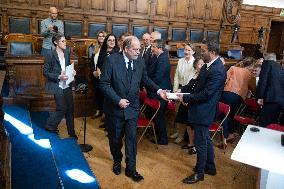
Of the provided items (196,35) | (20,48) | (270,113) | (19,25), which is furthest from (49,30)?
(196,35)

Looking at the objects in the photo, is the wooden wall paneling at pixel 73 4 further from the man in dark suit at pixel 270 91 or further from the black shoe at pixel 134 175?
the black shoe at pixel 134 175

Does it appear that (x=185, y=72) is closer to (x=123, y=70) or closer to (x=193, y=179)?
(x=123, y=70)

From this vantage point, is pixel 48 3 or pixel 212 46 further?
pixel 48 3

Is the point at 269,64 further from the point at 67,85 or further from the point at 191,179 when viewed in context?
the point at 67,85

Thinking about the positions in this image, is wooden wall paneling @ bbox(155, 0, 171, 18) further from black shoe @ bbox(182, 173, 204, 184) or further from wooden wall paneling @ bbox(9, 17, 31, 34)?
black shoe @ bbox(182, 173, 204, 184)

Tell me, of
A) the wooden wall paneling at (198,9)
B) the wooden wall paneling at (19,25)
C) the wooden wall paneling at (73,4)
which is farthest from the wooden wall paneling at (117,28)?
the wooden wall paneling at (198,9)

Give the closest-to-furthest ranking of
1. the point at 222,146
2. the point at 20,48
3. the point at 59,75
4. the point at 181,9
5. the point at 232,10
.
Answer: the point at 59,75
the point at 222,146
the point at 20,48
the point at 181,9
the point at 232,10

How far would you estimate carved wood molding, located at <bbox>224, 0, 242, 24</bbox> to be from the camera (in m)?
10.3

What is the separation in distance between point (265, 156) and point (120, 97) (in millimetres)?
1453

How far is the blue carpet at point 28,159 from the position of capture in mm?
2824

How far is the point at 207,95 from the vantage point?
9.99 ft

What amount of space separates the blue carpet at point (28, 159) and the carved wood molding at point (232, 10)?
8200 millimetres

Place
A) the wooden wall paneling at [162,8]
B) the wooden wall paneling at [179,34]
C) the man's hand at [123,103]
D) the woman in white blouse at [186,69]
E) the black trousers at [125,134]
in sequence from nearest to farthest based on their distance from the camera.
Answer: the man's hand at [123,103], the black trousers at [125,134], the woman in white blouse at [186,69], the wooden wall paneling at [162,8], the wooden wall paneling at [179,34]

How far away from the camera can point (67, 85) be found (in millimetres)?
3914
